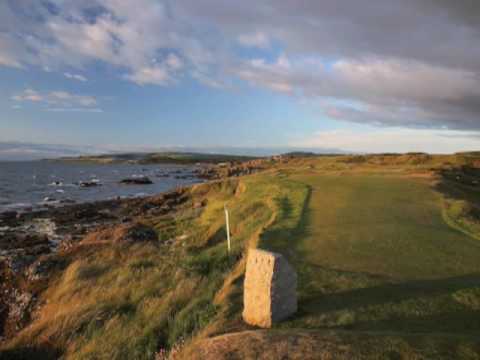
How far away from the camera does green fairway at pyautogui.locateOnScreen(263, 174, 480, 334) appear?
296 inches

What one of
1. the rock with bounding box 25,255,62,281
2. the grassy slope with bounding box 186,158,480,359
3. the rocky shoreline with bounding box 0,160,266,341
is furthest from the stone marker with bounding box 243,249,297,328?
the rock with bounding box 25,255,62,281

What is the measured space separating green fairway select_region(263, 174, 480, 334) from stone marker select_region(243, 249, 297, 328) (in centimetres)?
36

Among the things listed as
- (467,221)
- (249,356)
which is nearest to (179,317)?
(249,356)

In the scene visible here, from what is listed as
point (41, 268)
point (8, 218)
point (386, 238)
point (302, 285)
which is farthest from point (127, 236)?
point (8, 218)

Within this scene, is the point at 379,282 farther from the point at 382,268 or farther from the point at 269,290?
the point at 269,290

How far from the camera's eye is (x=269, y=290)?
23.9 ft

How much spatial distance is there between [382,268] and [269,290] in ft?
15.7

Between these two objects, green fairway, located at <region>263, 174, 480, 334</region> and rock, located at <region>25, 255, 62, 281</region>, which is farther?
rock, located at <region>25, 255, 62, 281</region>

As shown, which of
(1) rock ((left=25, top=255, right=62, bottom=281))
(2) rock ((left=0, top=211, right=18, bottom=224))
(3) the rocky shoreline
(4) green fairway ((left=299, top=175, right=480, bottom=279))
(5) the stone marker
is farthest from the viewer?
(2) rock ((left=0, top=211, right=18, bottom=224))

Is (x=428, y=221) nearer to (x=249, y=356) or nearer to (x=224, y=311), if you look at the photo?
(x=224, y=311)

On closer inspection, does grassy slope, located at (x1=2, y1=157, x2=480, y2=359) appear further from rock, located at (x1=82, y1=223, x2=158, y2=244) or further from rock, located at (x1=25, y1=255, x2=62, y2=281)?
rock, located at (x1=82, y1=223, x2=158, y2=244)

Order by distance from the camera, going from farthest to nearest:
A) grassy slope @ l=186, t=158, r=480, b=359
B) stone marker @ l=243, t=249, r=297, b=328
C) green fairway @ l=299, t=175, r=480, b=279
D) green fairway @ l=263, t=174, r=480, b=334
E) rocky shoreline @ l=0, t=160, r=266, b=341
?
rocky shoreline @ l=0, t=160, r=266, b=341, green fairway @ l=299, t=175, r=480, b=279, green fairway @ l=263, t=174, r=480, b=334, stone marker @ l=243, t=249, r=297, b=328, grassy slope @ l=186, t=158, r=480, b=359

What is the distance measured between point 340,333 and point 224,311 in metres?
2.99

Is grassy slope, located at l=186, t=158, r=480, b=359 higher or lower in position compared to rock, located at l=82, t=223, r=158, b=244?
higher
